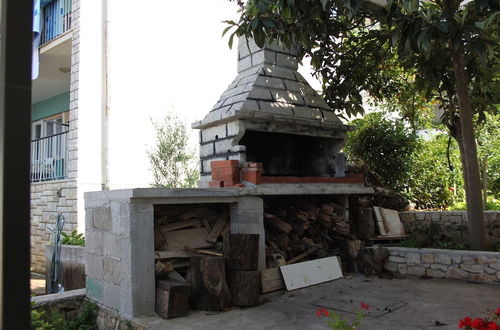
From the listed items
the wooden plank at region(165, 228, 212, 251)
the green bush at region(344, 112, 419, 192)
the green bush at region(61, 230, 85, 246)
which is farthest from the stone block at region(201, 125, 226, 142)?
the green bush at region(344, 112, 419, 192)

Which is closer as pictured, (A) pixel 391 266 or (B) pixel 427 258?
(B) pixel 427 258

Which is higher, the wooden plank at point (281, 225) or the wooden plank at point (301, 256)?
the wooden plank at point (281, 225)

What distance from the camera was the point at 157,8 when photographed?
9656mm

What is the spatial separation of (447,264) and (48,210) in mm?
7839

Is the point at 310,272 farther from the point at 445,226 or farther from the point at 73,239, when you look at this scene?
the point at 73,239

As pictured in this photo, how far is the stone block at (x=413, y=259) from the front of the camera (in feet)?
17.0

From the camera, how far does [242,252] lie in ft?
13.2

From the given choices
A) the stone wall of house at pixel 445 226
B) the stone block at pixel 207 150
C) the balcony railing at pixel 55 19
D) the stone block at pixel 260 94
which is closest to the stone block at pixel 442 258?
the stone wall of house at pixel 445 226

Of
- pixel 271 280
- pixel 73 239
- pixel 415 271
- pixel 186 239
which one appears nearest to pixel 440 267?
pixel 415 271

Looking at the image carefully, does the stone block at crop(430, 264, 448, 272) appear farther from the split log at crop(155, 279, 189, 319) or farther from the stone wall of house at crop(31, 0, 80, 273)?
the stone wall of house at crop(31, 0, 80, 273)

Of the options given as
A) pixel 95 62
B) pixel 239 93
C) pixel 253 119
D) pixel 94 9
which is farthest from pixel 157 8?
pixel 253 119

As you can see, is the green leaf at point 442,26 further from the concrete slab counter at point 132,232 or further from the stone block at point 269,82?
the concrete slab counter at point 132,232

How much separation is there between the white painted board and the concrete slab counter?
15.2 inches

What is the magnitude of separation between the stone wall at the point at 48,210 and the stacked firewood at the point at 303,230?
4596mm
